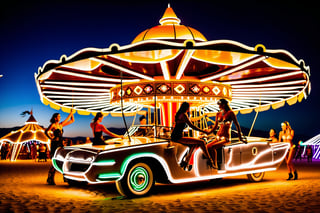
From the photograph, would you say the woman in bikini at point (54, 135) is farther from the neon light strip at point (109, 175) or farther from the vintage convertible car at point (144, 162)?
the neon light strip at point (109, 175)

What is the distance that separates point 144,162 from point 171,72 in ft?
25.0

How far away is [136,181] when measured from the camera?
698 cm

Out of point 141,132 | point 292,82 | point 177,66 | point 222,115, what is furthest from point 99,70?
point 292,82

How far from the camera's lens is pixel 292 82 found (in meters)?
14.4

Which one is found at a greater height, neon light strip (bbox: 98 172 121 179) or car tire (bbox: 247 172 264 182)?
neon light strip (bbox: 98 172 121 179)

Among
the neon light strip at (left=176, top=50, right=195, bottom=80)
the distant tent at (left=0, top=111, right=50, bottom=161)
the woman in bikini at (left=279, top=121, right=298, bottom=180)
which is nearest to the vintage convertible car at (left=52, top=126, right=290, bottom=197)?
the woman in bikini at (left=279, top=121, right=298, bottom=180)

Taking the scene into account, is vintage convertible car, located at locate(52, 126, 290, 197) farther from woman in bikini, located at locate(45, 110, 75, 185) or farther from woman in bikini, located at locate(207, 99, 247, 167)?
woman in bikini, located at locate(45, 110, 75, 185)

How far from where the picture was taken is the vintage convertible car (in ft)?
21.8

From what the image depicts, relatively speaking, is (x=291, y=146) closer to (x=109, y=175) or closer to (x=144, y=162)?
(x=144, y=162)

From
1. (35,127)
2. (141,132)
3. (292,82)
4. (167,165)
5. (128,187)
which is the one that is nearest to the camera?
(128,187)

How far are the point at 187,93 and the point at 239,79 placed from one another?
10.7 feet

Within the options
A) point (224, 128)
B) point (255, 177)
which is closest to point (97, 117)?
point (224, 128)

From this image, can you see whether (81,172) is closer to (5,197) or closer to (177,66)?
(5,197)

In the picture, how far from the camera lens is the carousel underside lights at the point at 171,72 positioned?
942cm
